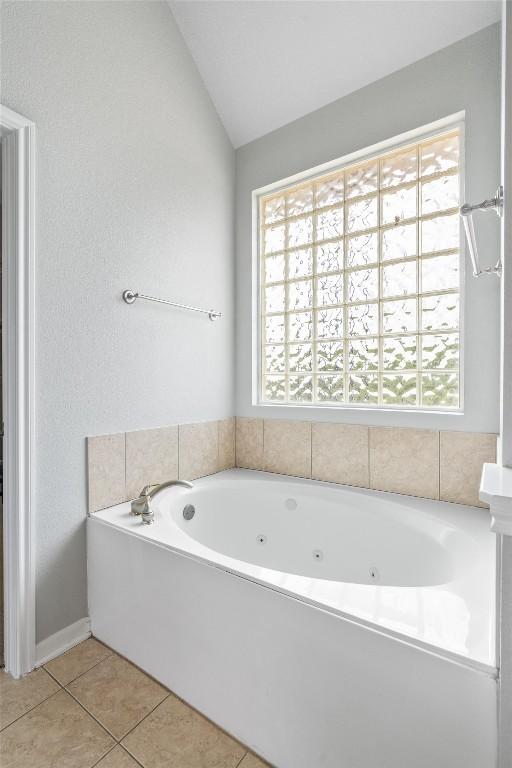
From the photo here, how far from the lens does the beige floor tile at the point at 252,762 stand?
100 cm

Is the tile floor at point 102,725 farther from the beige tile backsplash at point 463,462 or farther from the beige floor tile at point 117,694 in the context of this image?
the beige tile backsplash at point 463,462

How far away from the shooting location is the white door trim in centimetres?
130

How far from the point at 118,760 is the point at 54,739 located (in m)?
0.22

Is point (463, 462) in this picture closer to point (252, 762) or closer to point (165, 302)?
point (252, 762)

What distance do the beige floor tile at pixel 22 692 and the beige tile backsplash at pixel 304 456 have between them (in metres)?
0.59

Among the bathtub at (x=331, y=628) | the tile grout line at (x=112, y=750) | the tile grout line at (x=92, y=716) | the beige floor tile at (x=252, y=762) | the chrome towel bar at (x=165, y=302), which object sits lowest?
the tile grout line at (x=92, y=716)

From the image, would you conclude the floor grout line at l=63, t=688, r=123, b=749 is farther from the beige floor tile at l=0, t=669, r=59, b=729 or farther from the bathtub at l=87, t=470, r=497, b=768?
the bathtub at l=87, t=470, r=497, b=768

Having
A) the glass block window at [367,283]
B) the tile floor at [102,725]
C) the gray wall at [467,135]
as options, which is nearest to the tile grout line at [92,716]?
the tile floor at [102,725]

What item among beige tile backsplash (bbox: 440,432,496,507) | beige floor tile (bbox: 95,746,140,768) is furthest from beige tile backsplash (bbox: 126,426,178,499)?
beige tile backsplash (bbox: 440,432,496,507)

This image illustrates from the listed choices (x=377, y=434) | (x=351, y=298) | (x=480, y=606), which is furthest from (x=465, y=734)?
(x=351, y=298)

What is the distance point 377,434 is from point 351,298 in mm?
742

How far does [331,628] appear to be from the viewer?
880 mm

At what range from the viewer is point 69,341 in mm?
1461

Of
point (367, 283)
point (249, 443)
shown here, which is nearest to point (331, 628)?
point (249, 443)
